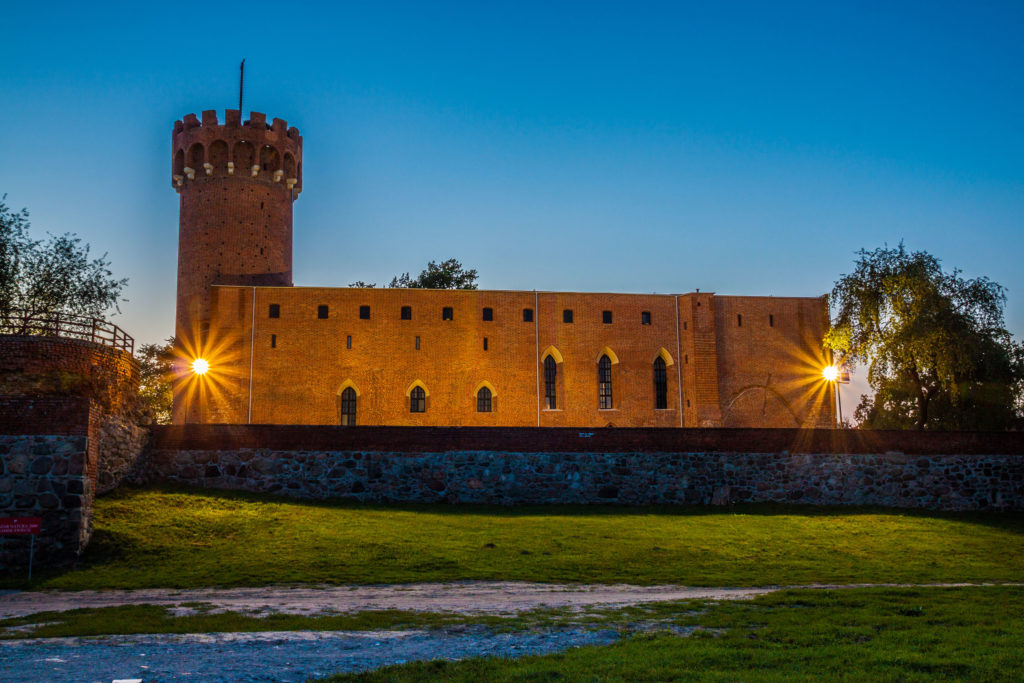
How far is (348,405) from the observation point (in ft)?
139

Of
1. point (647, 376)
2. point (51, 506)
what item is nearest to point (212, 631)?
point (51, 506)

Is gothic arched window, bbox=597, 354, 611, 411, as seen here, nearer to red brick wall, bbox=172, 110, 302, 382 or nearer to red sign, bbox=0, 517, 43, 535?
red brick wall, bbox=172, 110, 302, 382

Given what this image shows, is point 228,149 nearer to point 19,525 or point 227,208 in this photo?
point 227,208

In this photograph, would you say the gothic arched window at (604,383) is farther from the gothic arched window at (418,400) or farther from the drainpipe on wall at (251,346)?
the drainpipe on wall at (251,346)

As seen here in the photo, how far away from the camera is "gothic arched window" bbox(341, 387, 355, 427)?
138 ft

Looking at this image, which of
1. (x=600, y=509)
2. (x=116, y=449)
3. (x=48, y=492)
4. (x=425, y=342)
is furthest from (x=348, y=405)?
(x=48, y=492)

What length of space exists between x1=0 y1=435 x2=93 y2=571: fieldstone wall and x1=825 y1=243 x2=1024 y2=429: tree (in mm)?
29138

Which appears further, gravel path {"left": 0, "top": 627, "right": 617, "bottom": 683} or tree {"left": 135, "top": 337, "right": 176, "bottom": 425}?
tree {"left": 135, "top": 337, "right": 176, "bottom": 425}

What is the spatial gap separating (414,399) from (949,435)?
2315cm

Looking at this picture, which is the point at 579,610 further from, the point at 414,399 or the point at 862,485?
the point at 414,399

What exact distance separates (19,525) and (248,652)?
9655 mm

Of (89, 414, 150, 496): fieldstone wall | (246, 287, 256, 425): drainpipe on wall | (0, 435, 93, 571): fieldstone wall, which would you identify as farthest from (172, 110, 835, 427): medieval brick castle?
(0, 435, 93, 571): fieldstone wall

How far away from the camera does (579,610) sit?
13.9 m

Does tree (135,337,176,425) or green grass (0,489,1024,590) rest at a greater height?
tree (135,337,176,425)
